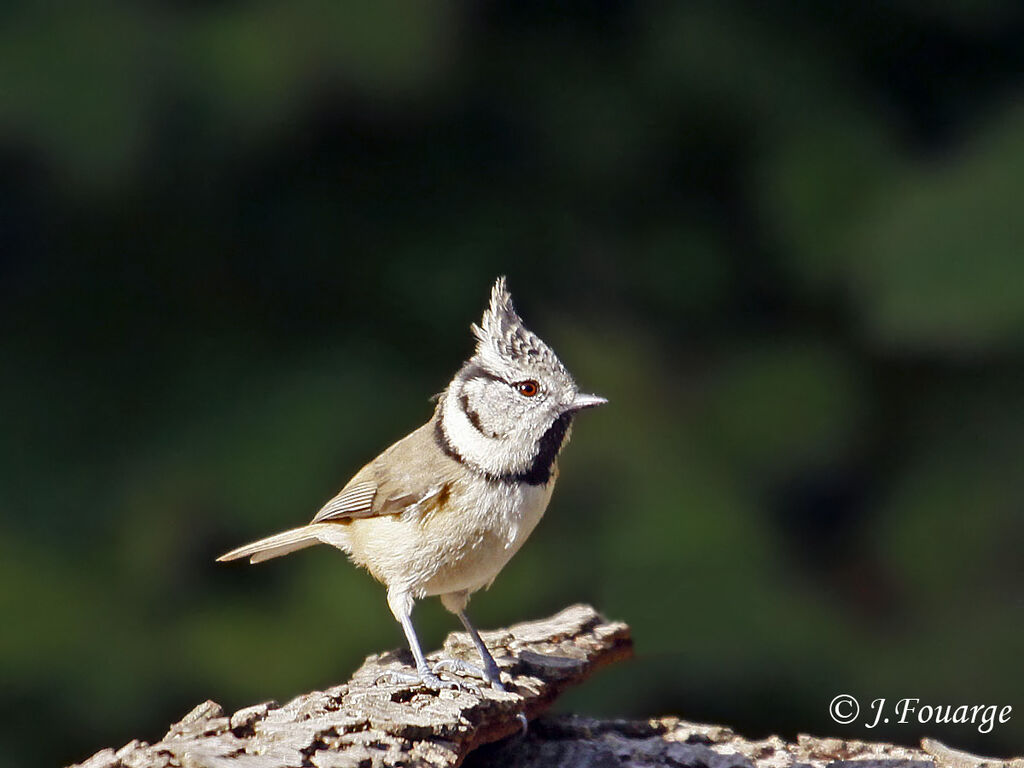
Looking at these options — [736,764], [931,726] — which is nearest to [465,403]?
[736,764]

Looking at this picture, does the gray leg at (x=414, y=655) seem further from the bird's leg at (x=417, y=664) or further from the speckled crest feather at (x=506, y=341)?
the speckled crest feather at (x=506, y=341)

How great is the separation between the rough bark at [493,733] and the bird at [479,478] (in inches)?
6.6

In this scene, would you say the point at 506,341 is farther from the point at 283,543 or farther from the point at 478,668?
the point at 283,543

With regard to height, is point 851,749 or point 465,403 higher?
point 465,403

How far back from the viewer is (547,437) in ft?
9.95

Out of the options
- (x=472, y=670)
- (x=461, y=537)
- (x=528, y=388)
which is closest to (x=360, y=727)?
(x=472, y=670)

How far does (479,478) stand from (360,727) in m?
0.83

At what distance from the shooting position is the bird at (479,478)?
2957 millimetres

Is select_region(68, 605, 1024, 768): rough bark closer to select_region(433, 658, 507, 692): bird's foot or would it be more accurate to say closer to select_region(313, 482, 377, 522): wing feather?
select_region(433, 658, 507, 692): bird's foot

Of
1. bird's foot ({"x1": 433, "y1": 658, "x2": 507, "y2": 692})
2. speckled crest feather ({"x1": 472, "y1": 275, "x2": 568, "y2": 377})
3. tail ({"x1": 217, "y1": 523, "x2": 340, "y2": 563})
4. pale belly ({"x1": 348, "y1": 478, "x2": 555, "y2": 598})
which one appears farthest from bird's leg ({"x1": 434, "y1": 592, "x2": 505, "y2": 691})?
speckled crest feather ({"x1": 472, "y1": 275, "x2": 568, "y2": 377})

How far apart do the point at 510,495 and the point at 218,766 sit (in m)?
1.09

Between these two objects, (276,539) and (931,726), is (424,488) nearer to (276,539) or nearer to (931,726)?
(276,539)

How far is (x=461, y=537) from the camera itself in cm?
296

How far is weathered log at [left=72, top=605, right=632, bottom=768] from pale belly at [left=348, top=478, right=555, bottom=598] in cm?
24
